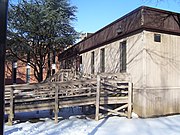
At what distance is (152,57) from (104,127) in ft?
11.9

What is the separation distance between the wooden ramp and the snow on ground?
52 cm

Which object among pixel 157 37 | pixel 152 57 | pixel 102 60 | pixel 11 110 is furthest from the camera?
pixel 102 60

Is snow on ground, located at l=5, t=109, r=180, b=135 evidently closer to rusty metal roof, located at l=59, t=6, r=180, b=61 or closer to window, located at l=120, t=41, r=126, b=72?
window, located at l=120, t=41, r=126, b=72

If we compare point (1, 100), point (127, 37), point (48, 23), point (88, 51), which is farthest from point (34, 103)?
point (48, 23)

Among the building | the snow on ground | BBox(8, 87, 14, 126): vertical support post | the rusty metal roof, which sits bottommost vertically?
the snow on ground

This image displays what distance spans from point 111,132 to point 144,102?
2623mm

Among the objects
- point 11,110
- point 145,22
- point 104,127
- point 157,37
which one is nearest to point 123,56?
point 157,37

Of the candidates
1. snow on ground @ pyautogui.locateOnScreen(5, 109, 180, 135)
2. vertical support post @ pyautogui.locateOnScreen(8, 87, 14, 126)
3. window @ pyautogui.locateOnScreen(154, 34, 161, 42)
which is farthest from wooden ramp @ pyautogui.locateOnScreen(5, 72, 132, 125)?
window @ pyautogui.locateOnScreen(154, 34, 161, 42)

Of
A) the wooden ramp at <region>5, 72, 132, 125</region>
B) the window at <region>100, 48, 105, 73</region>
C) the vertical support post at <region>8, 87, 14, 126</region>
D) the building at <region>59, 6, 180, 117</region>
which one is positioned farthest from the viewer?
the window at <region>100, 48, 105, 73</region>

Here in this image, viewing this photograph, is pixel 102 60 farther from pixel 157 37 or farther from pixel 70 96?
pixel 70 96

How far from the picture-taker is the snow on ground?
21.7 ft

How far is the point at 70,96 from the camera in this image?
29.0 feet

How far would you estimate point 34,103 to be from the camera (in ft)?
28.0

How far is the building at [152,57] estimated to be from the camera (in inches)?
347
